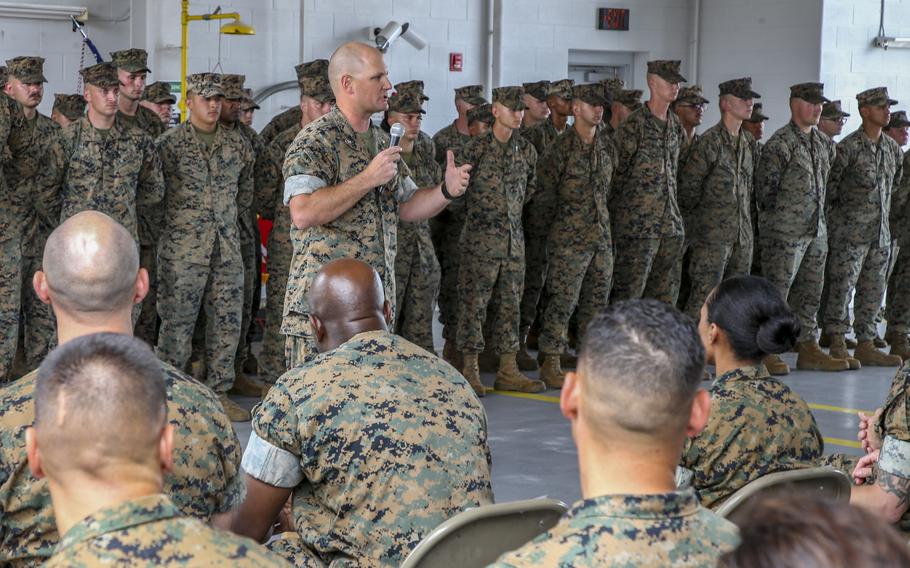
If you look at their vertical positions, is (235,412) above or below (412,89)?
below

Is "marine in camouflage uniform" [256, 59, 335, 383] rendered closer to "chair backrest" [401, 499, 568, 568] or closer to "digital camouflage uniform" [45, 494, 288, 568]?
"chair backrest" [401, 499, 568, 568]

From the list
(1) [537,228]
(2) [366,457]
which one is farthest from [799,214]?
(2) [366,457]

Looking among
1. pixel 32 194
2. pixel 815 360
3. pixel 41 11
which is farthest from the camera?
pixel 41 11

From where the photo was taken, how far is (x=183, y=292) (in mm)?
5816

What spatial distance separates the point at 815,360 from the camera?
7637 millimetres

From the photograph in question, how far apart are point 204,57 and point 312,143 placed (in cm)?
581

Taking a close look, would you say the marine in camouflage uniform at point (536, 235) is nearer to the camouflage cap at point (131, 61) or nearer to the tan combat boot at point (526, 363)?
the tan combat boot at point (526, 363)

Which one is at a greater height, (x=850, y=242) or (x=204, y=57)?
(x=204, y=57)

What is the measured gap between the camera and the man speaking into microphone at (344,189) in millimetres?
3934

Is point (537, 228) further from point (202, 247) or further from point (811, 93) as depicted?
point (202, 247)

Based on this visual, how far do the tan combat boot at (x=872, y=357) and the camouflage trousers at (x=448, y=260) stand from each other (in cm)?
277

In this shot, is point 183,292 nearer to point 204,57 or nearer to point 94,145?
point 94,145

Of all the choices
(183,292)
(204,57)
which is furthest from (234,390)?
(204,57)

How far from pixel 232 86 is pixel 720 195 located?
3.22 meters
